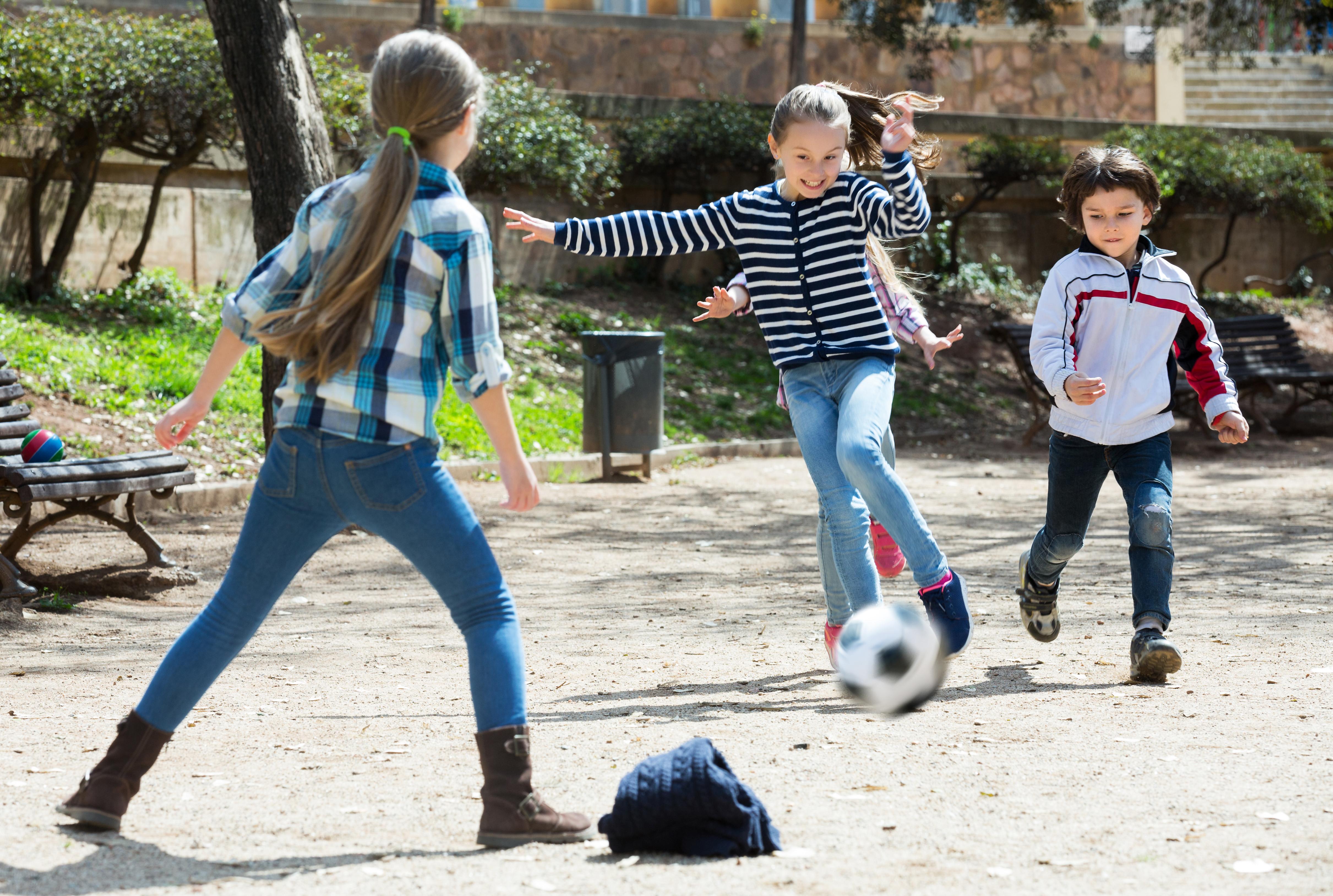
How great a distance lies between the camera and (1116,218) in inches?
171

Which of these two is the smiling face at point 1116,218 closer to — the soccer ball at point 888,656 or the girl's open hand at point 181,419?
the soccer ball at point 888,656

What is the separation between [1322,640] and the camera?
4.96 metres

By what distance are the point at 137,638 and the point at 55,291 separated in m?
7.34

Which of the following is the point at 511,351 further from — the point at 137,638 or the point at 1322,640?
the point at 1322,640

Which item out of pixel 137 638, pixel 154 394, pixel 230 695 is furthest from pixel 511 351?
pixel 230 695

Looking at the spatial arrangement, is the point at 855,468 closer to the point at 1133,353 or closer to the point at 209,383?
the point at 1133,353

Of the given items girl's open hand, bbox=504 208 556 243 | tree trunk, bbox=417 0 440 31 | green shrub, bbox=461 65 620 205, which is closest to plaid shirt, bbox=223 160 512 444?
girl's open hand, bbox=504 208 556 243

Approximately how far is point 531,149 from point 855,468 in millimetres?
10961

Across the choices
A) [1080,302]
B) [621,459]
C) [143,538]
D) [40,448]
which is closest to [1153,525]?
[1080,302]

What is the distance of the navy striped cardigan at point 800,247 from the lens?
4129 mm

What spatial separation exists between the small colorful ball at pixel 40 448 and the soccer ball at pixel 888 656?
4311mm

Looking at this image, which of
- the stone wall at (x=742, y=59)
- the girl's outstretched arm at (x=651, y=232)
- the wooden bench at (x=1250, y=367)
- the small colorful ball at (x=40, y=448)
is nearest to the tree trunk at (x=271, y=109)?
the small colorful ball at (x=40, y=448)

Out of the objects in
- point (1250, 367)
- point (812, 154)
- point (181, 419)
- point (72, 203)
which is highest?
point (72, 203)

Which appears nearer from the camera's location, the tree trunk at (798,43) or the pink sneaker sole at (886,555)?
the pink sneaker sole at (886,555)
